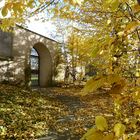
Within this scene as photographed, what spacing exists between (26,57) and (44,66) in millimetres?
3729

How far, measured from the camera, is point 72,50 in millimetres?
23328

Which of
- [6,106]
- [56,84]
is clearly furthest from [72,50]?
[6,106]

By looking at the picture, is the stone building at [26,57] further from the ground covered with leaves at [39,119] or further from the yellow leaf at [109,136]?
the yellow leaf at [109,136]

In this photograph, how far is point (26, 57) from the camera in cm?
1881

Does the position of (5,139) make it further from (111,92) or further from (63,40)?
(63,40)

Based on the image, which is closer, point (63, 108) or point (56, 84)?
point (63, 108)

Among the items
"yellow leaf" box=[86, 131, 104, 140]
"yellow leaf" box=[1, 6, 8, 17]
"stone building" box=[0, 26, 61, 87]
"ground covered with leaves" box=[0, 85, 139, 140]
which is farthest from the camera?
"stone building" box=[0, 26, 61, 87]

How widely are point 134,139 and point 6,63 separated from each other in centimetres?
1617

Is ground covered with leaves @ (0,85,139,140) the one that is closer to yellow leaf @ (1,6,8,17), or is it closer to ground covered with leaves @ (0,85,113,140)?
ground covered with leaves @ (0,85,113,140)

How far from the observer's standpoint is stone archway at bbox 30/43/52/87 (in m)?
22.0

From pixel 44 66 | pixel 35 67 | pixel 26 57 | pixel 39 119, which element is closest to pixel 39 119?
pixel 39 119

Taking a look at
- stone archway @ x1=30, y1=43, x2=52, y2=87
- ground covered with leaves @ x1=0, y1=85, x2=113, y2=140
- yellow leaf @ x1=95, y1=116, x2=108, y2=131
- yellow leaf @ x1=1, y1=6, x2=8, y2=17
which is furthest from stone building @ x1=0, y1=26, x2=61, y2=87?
yellow leaf @ x1=95, y1=116, x2=108, y2=131

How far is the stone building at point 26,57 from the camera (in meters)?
16.7

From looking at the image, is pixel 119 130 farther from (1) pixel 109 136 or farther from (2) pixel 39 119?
(2) pixel 39 119
